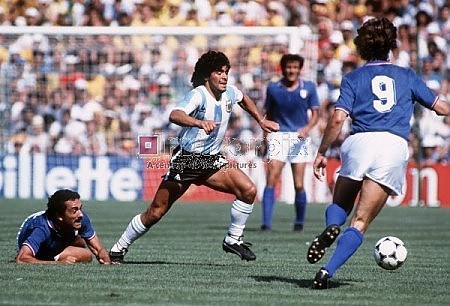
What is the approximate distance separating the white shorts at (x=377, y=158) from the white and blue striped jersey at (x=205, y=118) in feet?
7.02

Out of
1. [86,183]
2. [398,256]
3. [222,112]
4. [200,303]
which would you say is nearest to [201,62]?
[222,112]

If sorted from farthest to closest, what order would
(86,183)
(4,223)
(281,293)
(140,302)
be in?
(86,183), (4,223), (281,293), (140,302)

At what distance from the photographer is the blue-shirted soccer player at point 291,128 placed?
15281 millimetres

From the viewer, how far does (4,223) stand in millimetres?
15797

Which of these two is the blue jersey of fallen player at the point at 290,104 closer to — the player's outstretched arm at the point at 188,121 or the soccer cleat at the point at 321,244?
the player's outstretched arm at the point at 188,121

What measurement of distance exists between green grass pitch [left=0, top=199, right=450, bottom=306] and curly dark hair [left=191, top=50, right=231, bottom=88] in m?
1.77

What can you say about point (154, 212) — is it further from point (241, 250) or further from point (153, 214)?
point (241, 250)

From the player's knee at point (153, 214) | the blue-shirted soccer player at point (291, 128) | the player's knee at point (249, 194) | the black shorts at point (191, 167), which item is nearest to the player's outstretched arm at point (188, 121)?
the black shorts at point (191, 167)

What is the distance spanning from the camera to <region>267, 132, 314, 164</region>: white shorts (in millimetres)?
15258

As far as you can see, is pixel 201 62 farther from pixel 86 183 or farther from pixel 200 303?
pixel 86 183

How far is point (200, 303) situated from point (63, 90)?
55.2 ft

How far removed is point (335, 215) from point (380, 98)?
959mm

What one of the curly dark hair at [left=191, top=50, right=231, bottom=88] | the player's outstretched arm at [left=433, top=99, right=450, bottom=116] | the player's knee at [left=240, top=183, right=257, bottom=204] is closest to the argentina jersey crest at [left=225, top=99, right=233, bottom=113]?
the curly dark hair at [left=191, top=50, right=231, bottom=88]

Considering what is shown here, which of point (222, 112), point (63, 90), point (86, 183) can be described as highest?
point (222, 112)
